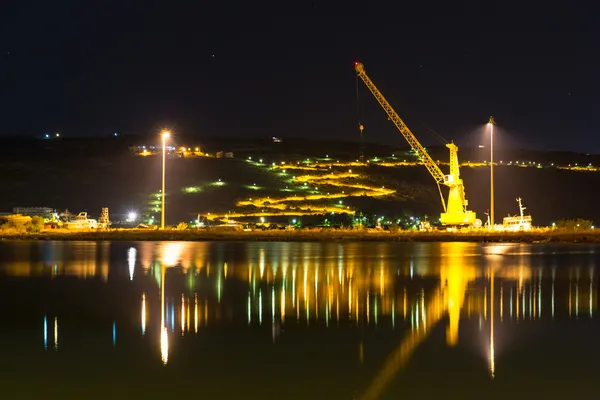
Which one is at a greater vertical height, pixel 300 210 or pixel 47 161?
pixel 47 161

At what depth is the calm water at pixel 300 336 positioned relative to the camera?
8.96 meters

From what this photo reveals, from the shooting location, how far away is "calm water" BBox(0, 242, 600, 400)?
29.4 ft

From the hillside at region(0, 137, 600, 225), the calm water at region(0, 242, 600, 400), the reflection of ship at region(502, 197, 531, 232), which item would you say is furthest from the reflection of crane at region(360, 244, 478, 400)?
the hillside at region(0, 137, 600, 225)

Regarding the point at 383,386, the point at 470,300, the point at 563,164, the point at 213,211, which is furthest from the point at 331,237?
the point at 563,164

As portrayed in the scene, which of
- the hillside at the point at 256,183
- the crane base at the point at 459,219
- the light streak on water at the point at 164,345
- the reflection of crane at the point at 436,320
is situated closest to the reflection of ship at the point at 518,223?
the crane base at the point at 459,219

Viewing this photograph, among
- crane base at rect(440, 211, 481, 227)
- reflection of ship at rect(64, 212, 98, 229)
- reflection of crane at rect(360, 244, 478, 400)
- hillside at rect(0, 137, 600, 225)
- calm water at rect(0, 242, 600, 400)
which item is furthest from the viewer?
hillside at rect(0, 137, 600, 225)

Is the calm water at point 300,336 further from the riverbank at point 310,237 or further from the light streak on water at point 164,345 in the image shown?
the riverbank at point 310,237

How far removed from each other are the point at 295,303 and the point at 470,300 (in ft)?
13.3

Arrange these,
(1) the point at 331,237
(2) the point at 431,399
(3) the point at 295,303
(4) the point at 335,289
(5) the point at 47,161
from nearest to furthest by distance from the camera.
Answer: (2) the point at 431,399
(3) the point at 295,303
(4) the point at 335,289
(1) the point at 331,237
(5) the point at 47,161

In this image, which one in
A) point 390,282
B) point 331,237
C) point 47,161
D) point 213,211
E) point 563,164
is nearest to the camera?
point 390,282

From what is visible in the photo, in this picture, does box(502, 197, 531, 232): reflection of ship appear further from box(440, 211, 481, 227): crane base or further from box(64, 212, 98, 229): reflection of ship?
box(64, 212, 98, 229): reflection of ship

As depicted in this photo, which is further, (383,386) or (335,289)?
(335,289)

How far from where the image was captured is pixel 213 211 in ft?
274

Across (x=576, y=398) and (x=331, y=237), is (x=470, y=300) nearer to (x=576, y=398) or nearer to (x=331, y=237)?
(x=576, y=398)
